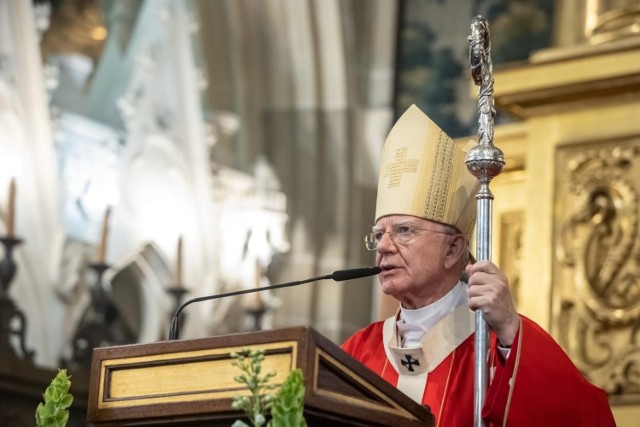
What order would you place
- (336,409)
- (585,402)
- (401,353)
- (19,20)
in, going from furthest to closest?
(19,20)
(401,353)
(585,402)
(336,409)

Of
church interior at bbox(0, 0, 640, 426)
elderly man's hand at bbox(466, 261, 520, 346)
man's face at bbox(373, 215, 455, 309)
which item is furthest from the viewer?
church interior at bbox(0, 0, 640, 426)

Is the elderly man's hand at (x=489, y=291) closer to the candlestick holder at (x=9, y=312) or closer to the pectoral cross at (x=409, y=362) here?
the pectoral cross at (x=409, y=362)

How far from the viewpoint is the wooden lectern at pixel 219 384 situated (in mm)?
2775

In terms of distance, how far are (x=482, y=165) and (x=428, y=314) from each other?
0.60 m

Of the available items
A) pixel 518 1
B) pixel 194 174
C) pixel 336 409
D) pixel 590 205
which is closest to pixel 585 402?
pixel 336 409

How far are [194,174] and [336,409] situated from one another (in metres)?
7.15

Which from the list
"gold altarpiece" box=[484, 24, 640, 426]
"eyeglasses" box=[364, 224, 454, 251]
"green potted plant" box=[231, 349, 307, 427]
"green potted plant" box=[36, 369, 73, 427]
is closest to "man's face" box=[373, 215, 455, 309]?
"eyeglasses" box=[364, 224, 454, 251]

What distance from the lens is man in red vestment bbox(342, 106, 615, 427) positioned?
11.4 ft

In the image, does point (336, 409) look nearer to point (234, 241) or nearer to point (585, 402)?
point (585, 402)

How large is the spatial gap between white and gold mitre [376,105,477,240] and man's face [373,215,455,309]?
0.12ft

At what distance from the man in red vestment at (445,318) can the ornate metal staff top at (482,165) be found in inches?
2.2

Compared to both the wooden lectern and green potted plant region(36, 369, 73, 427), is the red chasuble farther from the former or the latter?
green potted plant region(36, 369, 73, 427)

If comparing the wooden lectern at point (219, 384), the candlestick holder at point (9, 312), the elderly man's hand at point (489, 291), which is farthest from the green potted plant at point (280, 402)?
the candlestick holder at point (9, 312)

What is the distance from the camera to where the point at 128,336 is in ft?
30.4
